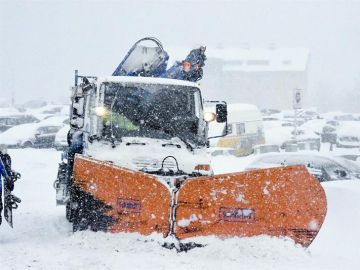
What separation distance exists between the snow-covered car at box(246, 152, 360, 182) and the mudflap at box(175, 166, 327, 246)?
7.01 metres

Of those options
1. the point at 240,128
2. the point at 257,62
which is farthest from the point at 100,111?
the point at 257,62

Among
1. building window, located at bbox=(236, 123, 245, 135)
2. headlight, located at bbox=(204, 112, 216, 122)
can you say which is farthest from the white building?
headlight, located at bbox=(204, 112, 216, 122)

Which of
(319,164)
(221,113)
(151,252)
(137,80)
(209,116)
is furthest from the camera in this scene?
(319,164)

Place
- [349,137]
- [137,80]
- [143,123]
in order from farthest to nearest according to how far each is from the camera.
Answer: [349,137] < [137,80] < [143,123]

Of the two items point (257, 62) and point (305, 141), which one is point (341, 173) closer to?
point (305, 141)

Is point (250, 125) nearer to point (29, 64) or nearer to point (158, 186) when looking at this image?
point (158, 186)

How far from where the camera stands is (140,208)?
6695mm

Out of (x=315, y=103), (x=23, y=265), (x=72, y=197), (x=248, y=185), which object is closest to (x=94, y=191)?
(x=72, y=197)

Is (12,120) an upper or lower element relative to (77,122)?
lower

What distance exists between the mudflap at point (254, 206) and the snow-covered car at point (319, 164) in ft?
23.0

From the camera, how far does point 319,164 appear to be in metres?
14.3

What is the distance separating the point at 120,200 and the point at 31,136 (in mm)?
20794

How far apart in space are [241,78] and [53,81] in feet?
125

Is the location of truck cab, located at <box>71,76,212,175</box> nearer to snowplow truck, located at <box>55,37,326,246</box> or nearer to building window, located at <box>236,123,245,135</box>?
snowplow truck, located at <box>55,37,326,246</box>
